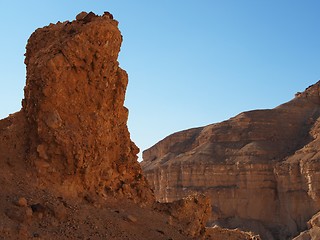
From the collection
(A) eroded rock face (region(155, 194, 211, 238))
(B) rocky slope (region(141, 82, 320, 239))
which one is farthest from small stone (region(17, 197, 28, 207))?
(B) rocky slope (region(141, 82, 320, 239))

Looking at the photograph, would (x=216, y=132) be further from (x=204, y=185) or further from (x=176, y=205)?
(x=176, y=205)

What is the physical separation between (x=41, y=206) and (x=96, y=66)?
393 cm

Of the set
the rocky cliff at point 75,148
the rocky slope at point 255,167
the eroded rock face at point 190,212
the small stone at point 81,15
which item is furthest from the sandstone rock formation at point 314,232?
the small stone at point 81,15

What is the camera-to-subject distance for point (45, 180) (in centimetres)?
1000

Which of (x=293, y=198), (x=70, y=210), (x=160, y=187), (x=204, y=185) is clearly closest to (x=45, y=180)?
(x=70, y=210)

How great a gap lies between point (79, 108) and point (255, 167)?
44.4m

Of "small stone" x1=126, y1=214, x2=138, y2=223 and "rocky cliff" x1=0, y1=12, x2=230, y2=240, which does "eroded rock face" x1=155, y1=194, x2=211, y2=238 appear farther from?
"small stone" x1=126, y1=214, x2=138, y2=223

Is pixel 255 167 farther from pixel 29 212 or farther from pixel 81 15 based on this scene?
pixel 29 212

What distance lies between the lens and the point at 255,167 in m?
53.2

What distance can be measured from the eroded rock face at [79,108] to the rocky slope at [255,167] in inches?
1492

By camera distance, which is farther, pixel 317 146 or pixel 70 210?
pixel 317 146

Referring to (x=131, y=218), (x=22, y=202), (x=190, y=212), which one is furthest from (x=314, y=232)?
(x=22, y=202)

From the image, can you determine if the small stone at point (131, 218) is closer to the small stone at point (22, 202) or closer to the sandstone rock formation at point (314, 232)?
the small stone at point (22, 202)

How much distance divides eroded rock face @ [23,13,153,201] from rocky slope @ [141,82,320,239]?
37904 millimetres
